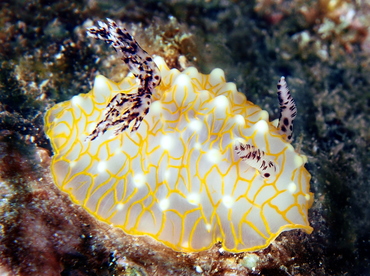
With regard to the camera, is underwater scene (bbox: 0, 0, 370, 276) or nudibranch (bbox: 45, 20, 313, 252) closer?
underwater scene (bbox: 0, 0, 370, 276)

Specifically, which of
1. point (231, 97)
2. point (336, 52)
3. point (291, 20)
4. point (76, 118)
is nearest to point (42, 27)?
point (76, 118)

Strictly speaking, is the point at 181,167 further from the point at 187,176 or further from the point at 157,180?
the point at 157,180

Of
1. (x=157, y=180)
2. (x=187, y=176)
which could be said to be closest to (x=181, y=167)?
(x=187, y=176)

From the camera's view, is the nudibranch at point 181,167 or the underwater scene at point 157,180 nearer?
the underwater scene at point 157,180

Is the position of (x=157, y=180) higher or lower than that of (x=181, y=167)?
lower

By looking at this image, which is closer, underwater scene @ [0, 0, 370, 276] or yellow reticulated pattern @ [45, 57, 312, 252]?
underwater scene @ [0, 0, 370, 276]

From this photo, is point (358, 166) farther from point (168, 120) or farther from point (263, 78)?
point (168, 120)
